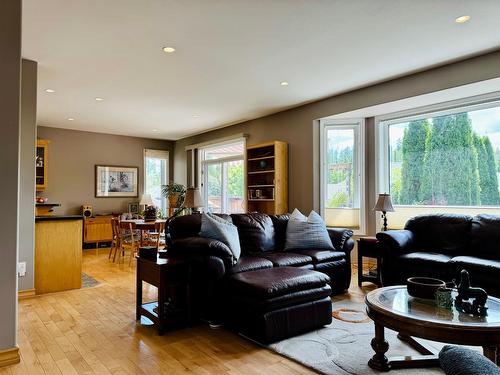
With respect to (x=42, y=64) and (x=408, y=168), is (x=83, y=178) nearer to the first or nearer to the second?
(x=42, y=64)

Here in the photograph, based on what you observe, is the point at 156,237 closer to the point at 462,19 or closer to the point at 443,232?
the point at 443,232

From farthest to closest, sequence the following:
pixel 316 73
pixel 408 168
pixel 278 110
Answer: pixel 278 110 < pixel 408 168 < pixel 316 73

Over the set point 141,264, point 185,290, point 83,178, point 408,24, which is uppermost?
point 408,24

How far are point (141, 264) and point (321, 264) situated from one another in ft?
6.28

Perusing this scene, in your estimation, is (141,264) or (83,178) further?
(83,178)

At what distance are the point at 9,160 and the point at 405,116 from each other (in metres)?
5.04

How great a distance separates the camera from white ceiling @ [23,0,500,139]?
292 cm

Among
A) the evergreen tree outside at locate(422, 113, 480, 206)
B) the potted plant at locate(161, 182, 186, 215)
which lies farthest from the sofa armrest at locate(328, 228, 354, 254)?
the potted plant at locate(161, 182, 186, 215)

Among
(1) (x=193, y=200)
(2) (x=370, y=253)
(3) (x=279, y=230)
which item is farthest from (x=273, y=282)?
(2) (x=370, y=253)

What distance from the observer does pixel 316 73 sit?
4457 mm

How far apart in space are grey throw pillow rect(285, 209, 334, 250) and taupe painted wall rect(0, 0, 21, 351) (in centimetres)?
273

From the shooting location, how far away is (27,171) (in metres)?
4.01

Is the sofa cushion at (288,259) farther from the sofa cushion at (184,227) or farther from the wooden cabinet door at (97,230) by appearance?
the wooden cabinet door at (97,230)

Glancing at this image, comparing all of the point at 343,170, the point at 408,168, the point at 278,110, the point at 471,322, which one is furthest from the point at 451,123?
the point at 471,322
